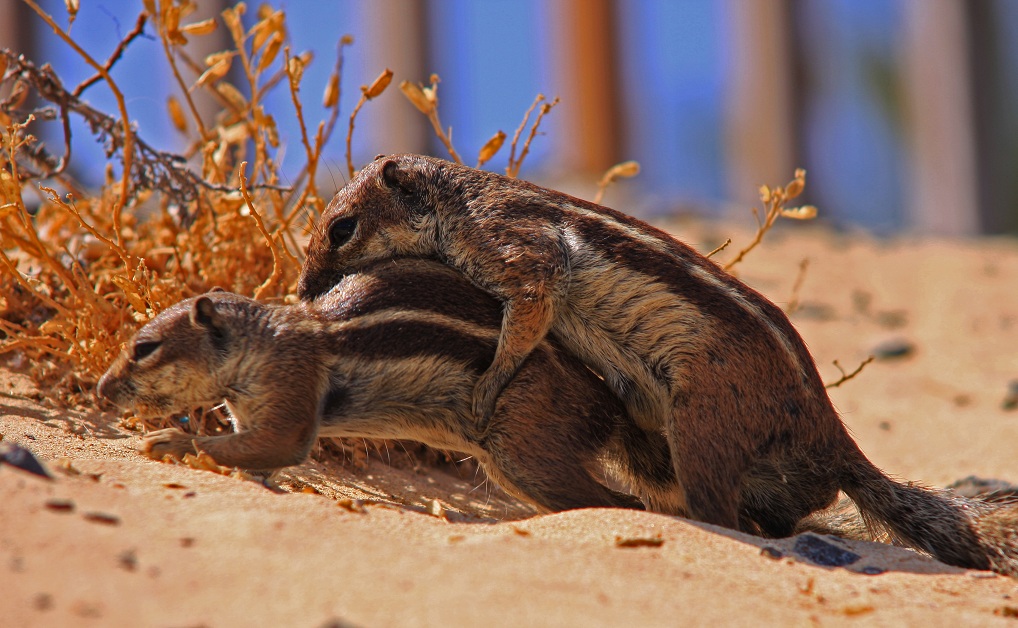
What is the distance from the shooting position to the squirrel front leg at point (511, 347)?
397 centimetres

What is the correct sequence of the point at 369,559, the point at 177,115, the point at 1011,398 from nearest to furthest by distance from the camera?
the point at 369,559 → the point at 177,115 → the point at 1011,398

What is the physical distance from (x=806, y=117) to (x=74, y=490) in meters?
9.47

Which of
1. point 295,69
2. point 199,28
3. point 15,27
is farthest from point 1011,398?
point 15,27

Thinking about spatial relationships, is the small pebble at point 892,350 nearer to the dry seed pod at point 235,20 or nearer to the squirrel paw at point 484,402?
the squirrel paw at point 484,402

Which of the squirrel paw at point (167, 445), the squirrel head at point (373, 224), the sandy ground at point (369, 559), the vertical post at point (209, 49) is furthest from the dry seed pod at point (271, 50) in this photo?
the vertical post at point (209, 49)

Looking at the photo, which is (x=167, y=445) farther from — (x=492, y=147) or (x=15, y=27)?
(x=15, y=27)

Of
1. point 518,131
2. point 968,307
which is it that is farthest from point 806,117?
point 518,131

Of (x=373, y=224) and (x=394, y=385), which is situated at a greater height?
(x=373, y=224)

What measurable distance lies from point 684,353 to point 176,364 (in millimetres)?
1941

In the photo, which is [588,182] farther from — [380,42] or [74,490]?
[74,490]

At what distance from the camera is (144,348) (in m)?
4.05

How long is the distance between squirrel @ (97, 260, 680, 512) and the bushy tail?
2.35ft

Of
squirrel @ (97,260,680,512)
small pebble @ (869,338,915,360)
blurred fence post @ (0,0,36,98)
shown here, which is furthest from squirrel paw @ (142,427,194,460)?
blurred fence post @ (0,0,36,98)

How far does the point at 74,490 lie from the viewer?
293cm
